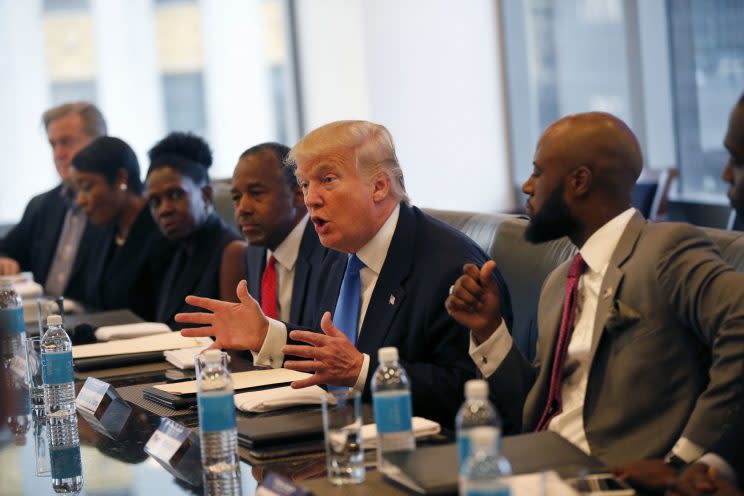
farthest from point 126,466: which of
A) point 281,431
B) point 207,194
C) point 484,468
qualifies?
point 207,194

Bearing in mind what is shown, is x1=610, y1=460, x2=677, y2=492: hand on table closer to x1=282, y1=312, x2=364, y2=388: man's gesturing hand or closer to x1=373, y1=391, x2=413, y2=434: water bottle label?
x1=373, y1=391, x2=413, y2=434: water bottle label

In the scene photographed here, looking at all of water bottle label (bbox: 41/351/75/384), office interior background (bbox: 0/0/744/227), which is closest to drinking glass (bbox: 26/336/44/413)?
water bottle label (bbox: 41/351/75/384)

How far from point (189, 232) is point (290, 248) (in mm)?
759

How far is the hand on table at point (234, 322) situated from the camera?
2.78 metres

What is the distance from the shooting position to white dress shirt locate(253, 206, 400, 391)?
9.39ft

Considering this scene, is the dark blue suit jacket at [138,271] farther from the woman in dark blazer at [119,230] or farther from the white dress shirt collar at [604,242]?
the white dress shirt collar at [604,242]

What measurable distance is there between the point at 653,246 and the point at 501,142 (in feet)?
20.8

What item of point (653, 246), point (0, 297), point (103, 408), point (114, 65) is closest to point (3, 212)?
point (114, 65)

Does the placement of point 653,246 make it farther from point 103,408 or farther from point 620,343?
point 103,408

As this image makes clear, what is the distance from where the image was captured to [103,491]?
1.96 meters

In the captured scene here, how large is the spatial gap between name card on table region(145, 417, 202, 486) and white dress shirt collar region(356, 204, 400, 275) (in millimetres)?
758

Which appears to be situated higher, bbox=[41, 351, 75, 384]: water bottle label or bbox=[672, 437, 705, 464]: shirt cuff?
bbox=[41, 351, 75, 384]: water bottle label

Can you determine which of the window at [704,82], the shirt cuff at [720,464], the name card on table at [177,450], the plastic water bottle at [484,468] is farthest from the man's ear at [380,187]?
the window at [704,82]

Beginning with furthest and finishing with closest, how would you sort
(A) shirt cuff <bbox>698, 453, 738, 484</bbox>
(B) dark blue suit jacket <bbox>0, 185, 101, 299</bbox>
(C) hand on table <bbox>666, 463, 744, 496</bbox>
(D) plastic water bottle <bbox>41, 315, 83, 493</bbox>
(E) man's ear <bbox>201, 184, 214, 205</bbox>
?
1. (B) dark blue suit jacket <bbox>0, 185, 101, 299</bbox>
2. (E) man's ear <bbox>201, 184, 214, 205</bbox>
3. (D) plastic water bottle <bbox>41, 315, 83, 493</bbox>
4. (A) shirt cuff <bbox>698, 453, 738, 484</bbox>
5. (C) hand on table <bbox>666, 463, 744, 496</bbox>
